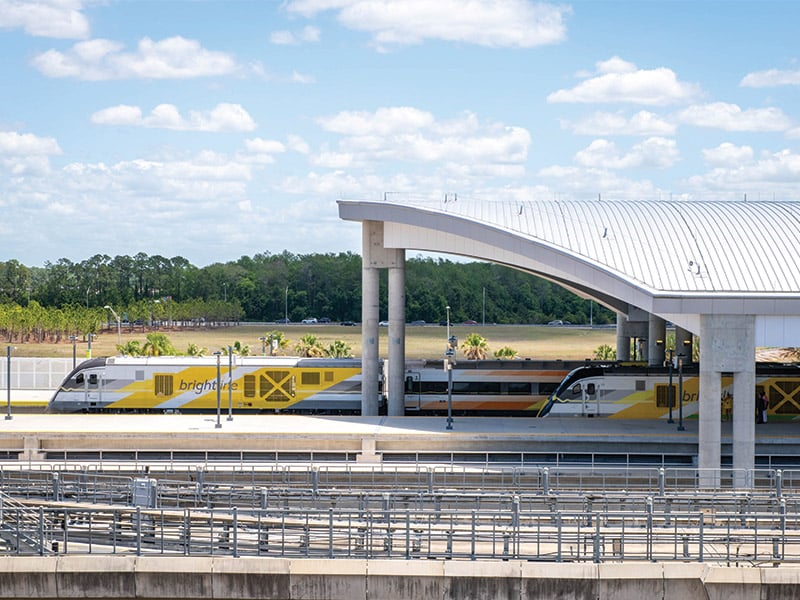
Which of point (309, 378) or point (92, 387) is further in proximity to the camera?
point (92, 387)

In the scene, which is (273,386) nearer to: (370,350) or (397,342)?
(370,350)

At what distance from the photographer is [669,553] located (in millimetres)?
25922

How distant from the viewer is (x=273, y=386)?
53875 millimetres

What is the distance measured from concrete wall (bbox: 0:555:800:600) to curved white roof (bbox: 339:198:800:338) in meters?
16.0

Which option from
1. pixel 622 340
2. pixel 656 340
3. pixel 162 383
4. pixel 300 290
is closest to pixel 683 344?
pixel 656 340

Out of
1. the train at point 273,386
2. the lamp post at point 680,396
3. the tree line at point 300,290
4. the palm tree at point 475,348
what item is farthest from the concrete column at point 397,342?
the tree line at point 300,290

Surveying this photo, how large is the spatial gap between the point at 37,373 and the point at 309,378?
26222 millimetres

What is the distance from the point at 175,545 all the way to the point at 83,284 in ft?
517

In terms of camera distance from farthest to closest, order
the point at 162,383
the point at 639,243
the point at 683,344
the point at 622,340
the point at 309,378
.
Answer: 1. the point at 622,340
2. the point at 683,344
3. the point at 162,383
4. the point at 309,378
5. the point at 639,243

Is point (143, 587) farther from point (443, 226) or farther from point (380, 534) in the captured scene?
point (443, 226)

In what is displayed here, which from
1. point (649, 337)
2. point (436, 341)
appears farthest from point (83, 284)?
point (649, 337)

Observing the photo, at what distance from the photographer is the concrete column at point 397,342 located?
172 feet

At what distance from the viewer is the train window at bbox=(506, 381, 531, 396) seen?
5406 cm

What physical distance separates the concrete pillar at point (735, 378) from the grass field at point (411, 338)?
79.3 metres
